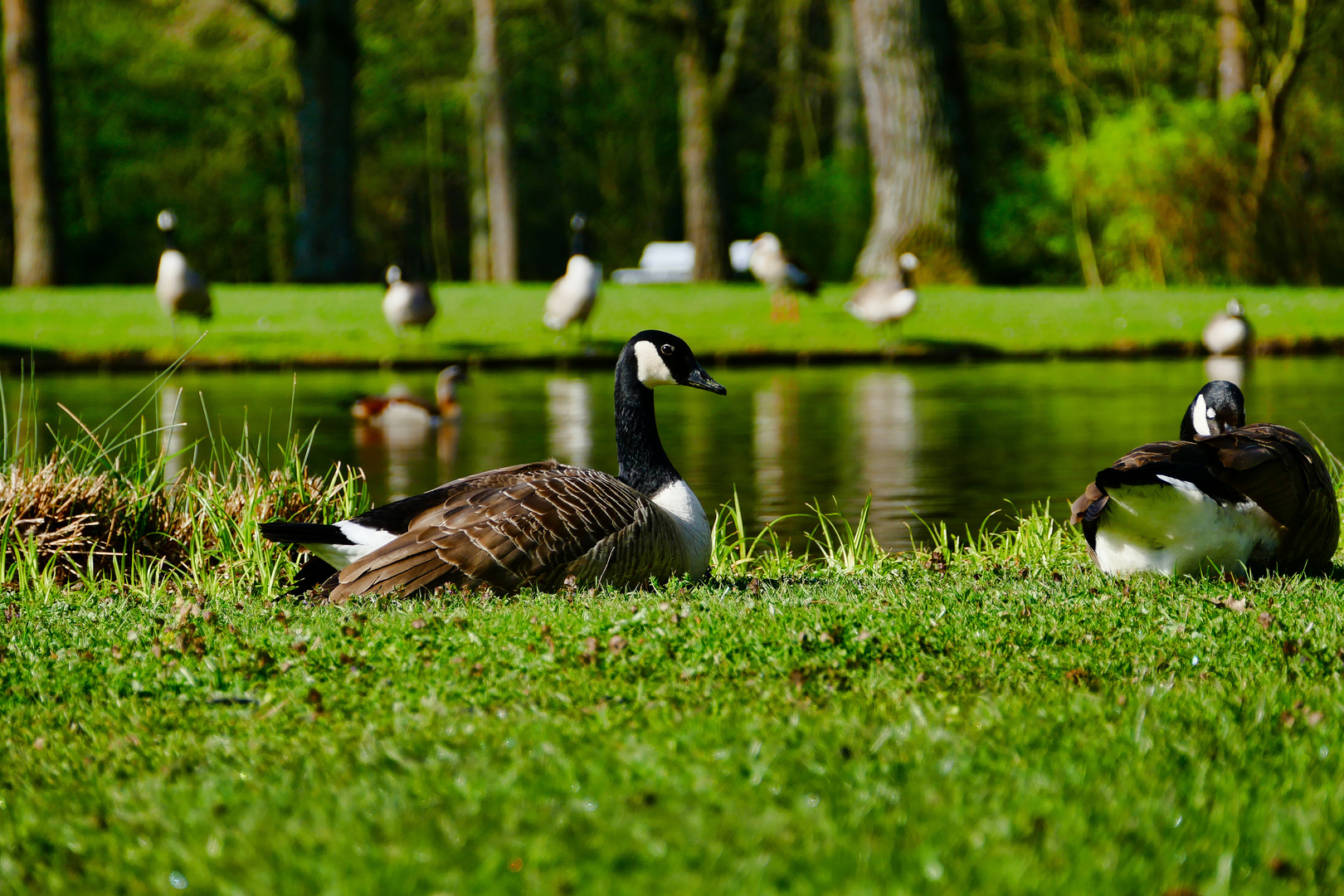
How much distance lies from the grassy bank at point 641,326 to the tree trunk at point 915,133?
4.91 feet

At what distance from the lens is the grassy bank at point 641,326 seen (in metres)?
22.3

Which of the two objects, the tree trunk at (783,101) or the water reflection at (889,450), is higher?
the tree trunk at (783,101)

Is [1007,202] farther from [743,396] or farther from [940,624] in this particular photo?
[940,624]

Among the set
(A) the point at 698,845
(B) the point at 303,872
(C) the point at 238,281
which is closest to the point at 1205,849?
(A) the point at 698,845

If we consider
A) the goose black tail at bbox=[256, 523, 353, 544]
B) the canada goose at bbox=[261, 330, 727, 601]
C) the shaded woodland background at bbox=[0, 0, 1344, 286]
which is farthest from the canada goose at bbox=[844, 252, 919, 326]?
the goose black tail at bbox=[256, 523, 353, 544]

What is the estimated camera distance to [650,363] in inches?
296

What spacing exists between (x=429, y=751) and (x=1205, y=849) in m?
1.97

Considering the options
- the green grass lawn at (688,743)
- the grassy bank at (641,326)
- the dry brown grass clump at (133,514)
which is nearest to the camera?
the green grass lawn at (688,743)

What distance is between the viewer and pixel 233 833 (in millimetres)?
3455

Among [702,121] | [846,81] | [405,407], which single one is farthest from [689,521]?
[846,81]

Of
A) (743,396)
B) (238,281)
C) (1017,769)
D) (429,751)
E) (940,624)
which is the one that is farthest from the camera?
(238,281)

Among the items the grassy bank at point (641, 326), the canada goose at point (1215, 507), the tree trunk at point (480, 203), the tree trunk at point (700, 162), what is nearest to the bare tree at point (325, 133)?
the grassy bank at point (641, 326)

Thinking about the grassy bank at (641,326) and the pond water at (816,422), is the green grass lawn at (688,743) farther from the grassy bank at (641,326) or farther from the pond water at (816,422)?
the grassy bank at (641,326)

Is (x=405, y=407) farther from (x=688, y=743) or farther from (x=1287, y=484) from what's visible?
(x=688, y=743)
